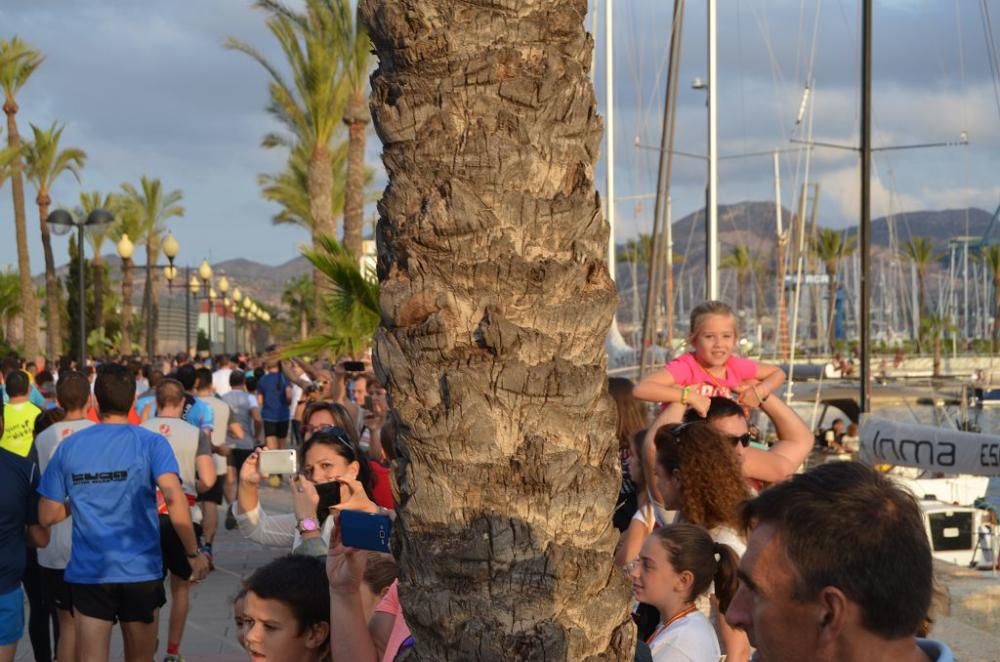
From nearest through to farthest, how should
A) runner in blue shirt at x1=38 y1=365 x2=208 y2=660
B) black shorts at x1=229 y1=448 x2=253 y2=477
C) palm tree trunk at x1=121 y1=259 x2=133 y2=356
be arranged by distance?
runner in blue shirt at x1=38 y1=365 x2=208 y2=660
black shorts at x1=229 y1=448 x2=253 y2=477
palm tree trunk at x1=121 y1=259 x2=133 y2=356

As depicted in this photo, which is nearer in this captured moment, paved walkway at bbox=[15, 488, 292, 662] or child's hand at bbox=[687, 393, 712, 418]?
child's hand at bbox=[687, 393, 712, 418]

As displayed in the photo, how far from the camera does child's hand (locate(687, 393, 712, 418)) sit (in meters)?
5.89

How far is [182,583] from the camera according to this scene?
27.2ft

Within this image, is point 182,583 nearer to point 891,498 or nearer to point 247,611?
point 247,611

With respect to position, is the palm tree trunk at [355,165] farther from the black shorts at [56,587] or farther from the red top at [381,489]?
the red top at [381,489]

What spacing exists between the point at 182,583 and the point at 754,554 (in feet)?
21.4

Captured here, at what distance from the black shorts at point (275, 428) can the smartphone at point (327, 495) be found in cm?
1400

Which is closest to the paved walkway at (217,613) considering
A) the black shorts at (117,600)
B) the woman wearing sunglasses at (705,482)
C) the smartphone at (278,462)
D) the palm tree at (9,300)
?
the black shorts at (117,600)

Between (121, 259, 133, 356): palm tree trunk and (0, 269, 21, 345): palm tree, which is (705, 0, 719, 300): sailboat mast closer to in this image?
(121, 259, 133, 356): palm tree trunk

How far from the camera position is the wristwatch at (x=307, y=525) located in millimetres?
4871

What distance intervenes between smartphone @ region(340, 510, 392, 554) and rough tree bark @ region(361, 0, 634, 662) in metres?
0.76

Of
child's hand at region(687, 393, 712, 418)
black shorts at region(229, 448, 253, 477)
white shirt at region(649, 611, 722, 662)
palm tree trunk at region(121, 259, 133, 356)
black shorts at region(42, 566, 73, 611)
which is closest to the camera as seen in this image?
white shirt at region(649, 611, 722, 662)

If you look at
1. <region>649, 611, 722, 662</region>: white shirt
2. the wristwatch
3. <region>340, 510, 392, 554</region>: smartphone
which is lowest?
<region>649, 611, 722, 662</region>: white shirt

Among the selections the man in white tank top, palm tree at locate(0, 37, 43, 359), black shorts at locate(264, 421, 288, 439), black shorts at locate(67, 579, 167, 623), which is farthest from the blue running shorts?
palm tree at locate(0, 37, 43, 359)
